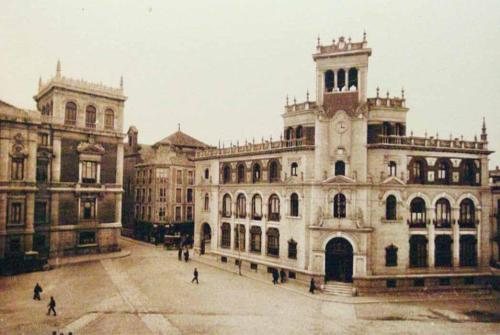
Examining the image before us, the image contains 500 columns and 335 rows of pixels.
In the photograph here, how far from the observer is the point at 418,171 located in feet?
119

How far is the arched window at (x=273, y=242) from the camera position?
3984cm

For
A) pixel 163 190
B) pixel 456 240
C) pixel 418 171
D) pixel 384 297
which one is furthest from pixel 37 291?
pixel 456 240

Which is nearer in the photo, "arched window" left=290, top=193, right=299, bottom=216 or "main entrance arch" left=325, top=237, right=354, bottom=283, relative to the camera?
"main entrance arch" left=325, top=237, right=354, bottom=283

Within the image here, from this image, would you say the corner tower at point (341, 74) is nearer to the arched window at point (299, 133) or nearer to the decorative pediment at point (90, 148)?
the arched window at point (299, 133)

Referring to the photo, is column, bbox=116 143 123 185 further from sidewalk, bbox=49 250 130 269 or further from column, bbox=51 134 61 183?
sidewalk, bbox=49 250 130 269

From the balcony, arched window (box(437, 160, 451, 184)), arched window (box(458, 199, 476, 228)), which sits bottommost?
the balcony

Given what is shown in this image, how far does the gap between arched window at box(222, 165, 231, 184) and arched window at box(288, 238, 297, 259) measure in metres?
11.9

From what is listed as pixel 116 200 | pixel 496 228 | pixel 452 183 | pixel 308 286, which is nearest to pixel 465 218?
pixel 452 183

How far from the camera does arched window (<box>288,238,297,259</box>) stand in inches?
1487

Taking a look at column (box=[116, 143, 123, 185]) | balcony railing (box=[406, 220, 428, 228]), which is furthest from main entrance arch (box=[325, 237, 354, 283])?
column (box=[116, 143, 123, 185])

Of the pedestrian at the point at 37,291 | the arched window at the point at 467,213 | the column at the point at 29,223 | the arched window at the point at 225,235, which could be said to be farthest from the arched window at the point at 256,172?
the column at the point at 29,223

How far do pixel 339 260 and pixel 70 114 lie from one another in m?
34.6

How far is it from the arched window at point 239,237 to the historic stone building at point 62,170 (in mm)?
15934

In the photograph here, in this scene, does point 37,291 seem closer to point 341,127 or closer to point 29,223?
point 29,223
